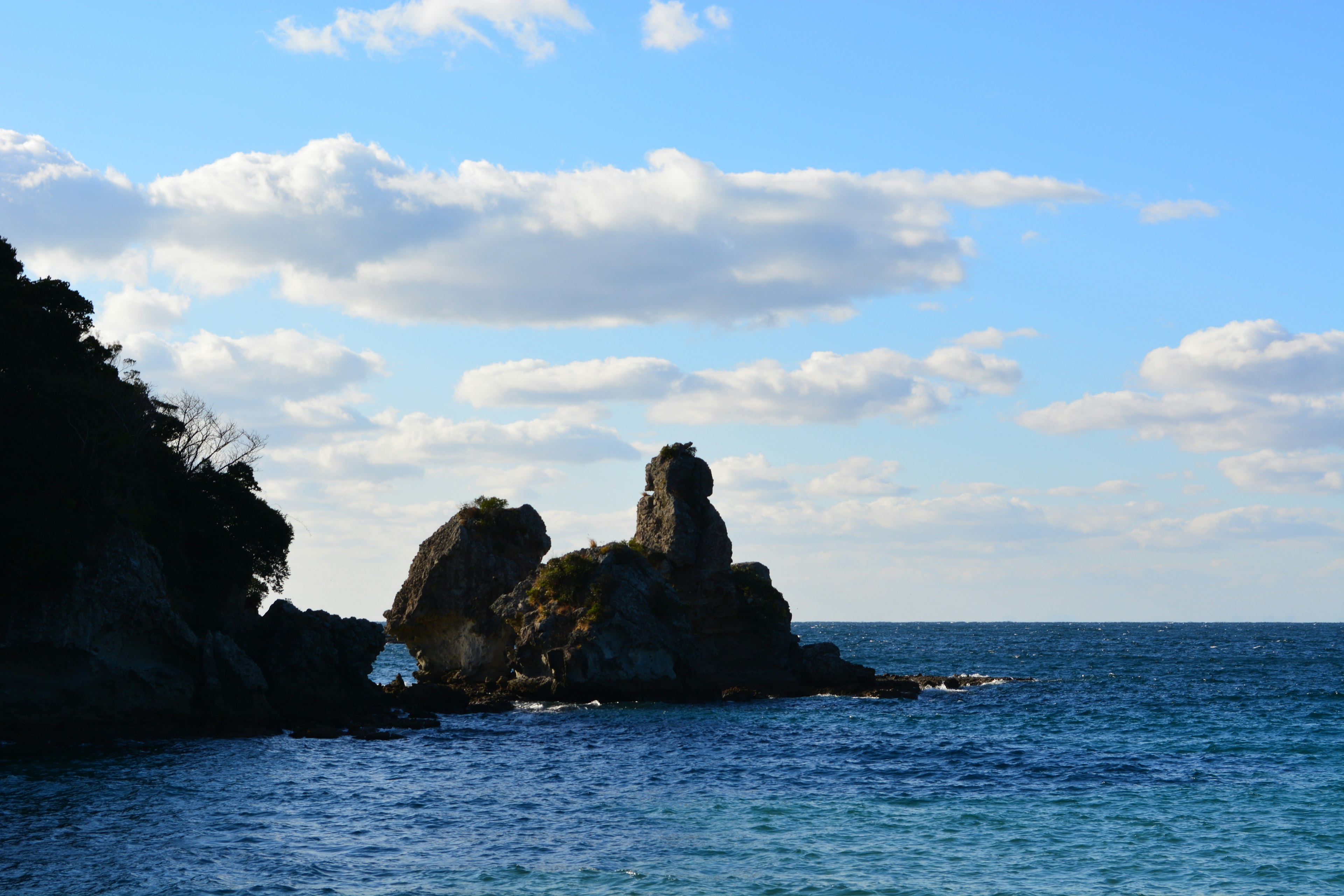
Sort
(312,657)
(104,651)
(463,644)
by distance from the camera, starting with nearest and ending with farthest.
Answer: (104,651) → (312,657) → (463,644)

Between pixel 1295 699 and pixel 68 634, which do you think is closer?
pixel 68 634

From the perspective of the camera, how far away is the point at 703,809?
3098 centimetres

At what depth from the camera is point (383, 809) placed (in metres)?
30.6

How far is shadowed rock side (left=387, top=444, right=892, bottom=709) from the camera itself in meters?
58.2

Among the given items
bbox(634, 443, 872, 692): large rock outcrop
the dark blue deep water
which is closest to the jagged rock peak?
bbox(634, 443, 872, 692): large rock outcrop

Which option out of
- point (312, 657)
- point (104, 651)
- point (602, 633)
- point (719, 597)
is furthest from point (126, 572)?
point (719, 597)

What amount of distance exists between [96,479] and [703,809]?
1111 inches

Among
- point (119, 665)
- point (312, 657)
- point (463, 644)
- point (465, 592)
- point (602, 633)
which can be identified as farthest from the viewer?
point (463, 644)

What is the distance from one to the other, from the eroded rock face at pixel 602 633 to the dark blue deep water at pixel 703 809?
419 centimetres

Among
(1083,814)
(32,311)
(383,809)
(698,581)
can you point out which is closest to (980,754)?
(1083,814)

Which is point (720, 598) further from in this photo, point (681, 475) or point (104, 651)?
point (104, 651)

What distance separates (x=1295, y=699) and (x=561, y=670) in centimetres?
4418

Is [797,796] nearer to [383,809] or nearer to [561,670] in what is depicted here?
[383,809]

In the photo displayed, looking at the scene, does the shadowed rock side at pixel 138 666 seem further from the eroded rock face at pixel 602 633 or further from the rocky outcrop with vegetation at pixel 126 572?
the eroded rock face at pixel 602 633
